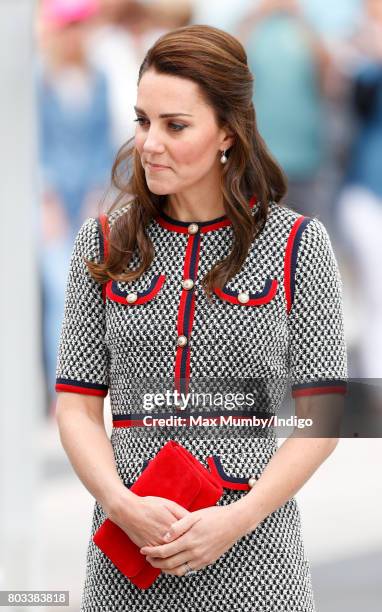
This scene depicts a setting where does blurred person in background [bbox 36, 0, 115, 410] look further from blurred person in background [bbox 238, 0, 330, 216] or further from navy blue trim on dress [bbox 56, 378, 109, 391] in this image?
navy blue trim on dress [bbox 56, 378, 109, 391]

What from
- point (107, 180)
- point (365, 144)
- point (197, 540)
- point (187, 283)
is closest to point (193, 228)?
point (187, 283)

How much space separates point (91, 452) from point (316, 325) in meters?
0.43

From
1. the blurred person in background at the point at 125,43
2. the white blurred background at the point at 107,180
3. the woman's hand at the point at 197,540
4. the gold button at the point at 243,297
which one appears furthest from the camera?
the blurred person in background at the point at 125,43

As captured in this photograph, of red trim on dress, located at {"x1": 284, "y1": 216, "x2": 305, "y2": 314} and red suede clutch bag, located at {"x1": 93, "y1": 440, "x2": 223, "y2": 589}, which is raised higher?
red trim on dress, located at {"x1": 284, "y1": 216, "x2": 305, "y2": 314}

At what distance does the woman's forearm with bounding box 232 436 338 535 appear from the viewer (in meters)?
1.97

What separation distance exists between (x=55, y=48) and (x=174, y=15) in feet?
1.98

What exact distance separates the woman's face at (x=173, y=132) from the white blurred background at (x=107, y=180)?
1.59m

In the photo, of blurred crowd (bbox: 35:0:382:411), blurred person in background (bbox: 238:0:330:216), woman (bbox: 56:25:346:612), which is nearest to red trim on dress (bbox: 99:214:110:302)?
woman (bbox: 56:25:346:612)

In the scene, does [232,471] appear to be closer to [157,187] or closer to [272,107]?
[157,187]

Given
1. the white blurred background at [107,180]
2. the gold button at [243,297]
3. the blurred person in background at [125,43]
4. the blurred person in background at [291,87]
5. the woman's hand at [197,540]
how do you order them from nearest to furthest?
1. the woman's hand at [197,540]
2. the gold button at [243,297]
3. the white blurred background at [107,180]
4. the blurred person in background at [291,87]
5. the blurred person in background at [125,43]

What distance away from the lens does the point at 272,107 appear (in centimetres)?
514

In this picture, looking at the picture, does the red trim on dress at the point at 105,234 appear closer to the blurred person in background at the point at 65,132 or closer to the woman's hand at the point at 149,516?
the woman's hand at the point at 149,516

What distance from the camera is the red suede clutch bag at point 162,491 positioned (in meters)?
1.95

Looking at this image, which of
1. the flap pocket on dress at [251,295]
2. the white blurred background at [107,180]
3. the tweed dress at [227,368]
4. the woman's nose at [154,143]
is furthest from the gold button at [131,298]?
the white blurred background at [107,180]
